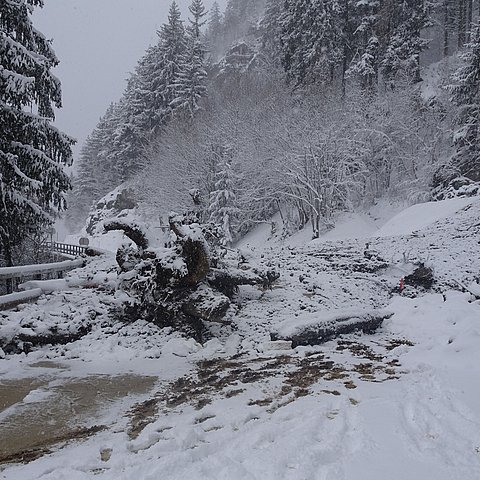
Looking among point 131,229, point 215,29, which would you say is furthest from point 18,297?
point 215,29

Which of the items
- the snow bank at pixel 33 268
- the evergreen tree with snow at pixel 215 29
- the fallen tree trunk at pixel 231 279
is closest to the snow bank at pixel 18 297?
the snow bank at pixel 33 268

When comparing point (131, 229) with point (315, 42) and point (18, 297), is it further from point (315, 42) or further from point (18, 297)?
point (315, 42)

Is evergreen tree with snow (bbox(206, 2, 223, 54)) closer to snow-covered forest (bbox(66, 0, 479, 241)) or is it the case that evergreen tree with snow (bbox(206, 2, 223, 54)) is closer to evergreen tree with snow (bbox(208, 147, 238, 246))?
snow-covered forest (bbox(66, 0, 479, 241))

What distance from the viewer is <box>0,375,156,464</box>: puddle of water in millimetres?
4176

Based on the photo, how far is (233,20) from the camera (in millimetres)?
72125

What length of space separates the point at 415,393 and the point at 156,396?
304 cm

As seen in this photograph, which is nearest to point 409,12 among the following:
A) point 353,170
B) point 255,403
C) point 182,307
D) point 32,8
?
point 353,170

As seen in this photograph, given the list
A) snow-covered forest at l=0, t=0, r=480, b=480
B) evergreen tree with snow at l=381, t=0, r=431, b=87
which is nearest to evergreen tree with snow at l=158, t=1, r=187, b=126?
snow-covered forest at l=0, t=0, r=480, b=480

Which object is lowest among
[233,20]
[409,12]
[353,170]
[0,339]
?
[0,339]

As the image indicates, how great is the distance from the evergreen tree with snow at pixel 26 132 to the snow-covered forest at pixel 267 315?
0.05 m

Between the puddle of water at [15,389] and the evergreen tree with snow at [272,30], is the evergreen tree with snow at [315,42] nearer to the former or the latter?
the evergreen tree with snow at [272,30]

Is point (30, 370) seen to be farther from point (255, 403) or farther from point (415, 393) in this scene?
point (415, 393)

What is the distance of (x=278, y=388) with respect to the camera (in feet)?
16.9

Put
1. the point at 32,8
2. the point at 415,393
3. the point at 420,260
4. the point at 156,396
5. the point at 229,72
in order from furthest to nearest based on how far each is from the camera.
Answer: the point at 229,72 → the point at 420,260 → the point at 32,8 → the point at 156,396 → the point at 415,393
